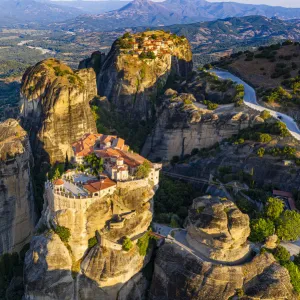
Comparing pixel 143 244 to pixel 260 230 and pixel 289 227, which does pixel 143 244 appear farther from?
pixel 289 227

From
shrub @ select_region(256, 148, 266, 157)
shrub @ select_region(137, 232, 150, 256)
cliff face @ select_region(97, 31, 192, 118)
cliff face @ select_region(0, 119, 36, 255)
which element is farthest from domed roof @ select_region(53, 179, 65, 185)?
cliff face @ select_region(97, 31, 192, 118)

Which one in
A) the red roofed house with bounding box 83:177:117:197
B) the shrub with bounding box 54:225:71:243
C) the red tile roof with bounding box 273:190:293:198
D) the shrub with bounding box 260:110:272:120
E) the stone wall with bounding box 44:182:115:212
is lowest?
the shrub with bounding box 54:225:71:243

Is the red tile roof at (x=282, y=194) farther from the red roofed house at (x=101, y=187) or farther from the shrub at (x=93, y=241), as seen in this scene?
the shrub at (x=93, y=241)

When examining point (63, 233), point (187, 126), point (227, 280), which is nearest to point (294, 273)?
point (227, 280)

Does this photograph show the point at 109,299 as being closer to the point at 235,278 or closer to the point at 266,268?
the point at 235,278

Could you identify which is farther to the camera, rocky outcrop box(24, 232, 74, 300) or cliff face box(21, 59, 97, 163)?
cliff face box(21, 59, 97, 163)

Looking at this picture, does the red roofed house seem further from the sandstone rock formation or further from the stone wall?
the sandstone rock formation

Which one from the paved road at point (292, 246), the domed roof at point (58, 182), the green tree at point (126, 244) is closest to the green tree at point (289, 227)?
the paved road at point (292, 246)
